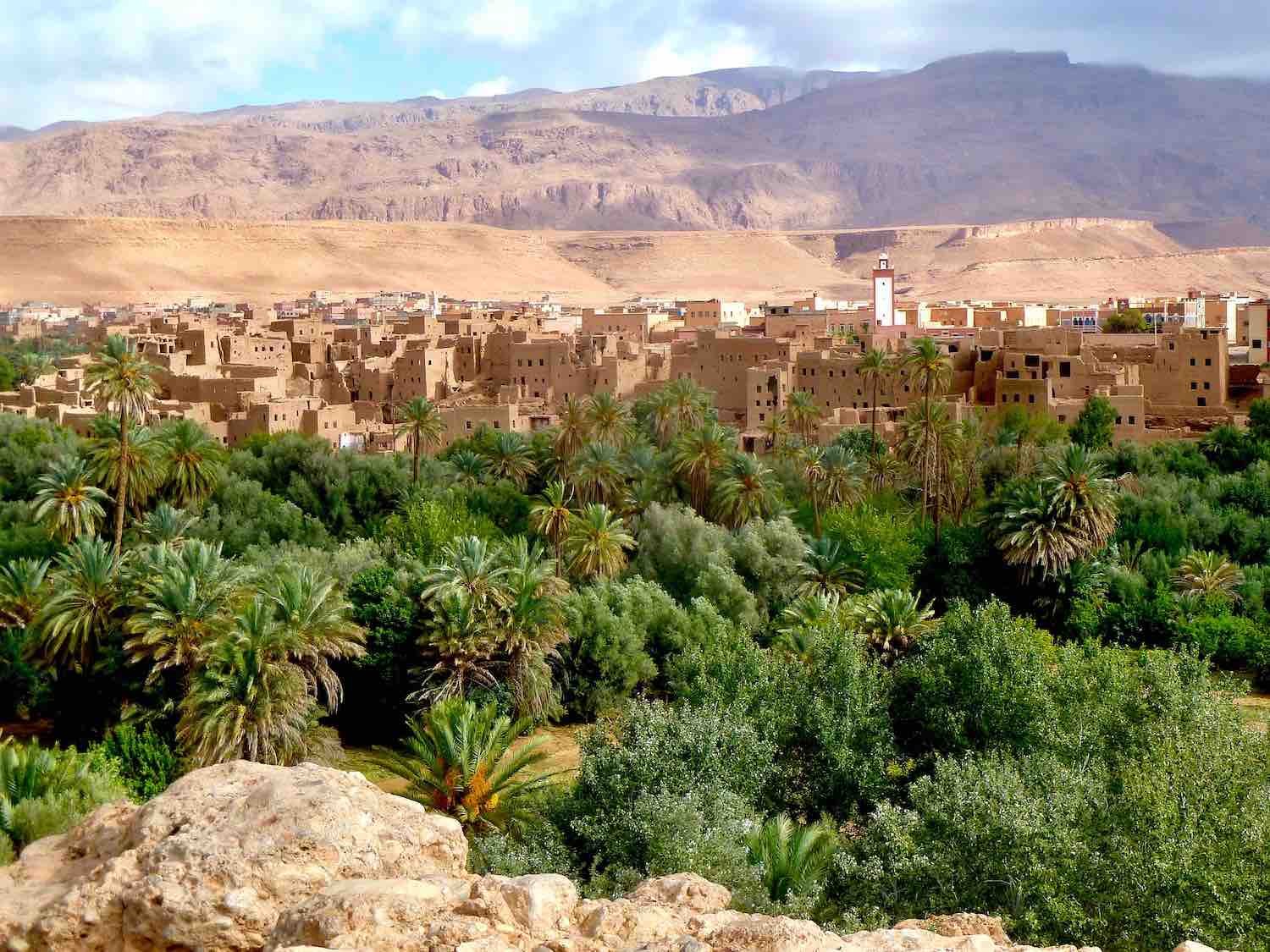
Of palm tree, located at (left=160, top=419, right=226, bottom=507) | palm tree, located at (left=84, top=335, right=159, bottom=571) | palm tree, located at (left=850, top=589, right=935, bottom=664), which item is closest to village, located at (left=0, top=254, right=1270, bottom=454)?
palm tree, located at (left=160, top=419, right=226, bottom=507)

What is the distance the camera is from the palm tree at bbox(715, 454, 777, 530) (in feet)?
103

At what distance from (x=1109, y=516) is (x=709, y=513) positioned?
28.2 feet

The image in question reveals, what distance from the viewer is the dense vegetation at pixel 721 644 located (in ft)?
39.8

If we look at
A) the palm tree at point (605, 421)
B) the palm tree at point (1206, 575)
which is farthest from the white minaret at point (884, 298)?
the palm tree at point (1206, 575)

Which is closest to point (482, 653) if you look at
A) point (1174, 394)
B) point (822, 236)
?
point (1174, 394)

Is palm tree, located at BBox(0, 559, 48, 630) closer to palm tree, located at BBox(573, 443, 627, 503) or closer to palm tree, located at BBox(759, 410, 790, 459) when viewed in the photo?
palm tree, located at BBox(573, 443, 627, 503)

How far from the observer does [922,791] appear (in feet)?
42.9

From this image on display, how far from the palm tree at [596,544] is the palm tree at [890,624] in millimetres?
5029

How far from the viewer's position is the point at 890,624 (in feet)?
74.5

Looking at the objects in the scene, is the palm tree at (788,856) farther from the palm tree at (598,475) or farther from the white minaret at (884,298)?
the white minaret at (884,298)

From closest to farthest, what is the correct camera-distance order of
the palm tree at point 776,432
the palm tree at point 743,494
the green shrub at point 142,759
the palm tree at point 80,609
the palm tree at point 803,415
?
1. the green shrub at point 142,759
2. the palm tree at point 80,609
3. the palm tree at point 743,494
4. the palm tree at point 776,432
5. the palm tree at point 803,415

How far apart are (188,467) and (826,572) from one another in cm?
1273

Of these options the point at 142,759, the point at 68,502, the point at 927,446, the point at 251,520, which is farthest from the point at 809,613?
the point at 251,520

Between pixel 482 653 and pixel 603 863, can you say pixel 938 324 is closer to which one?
pixel 482 653
